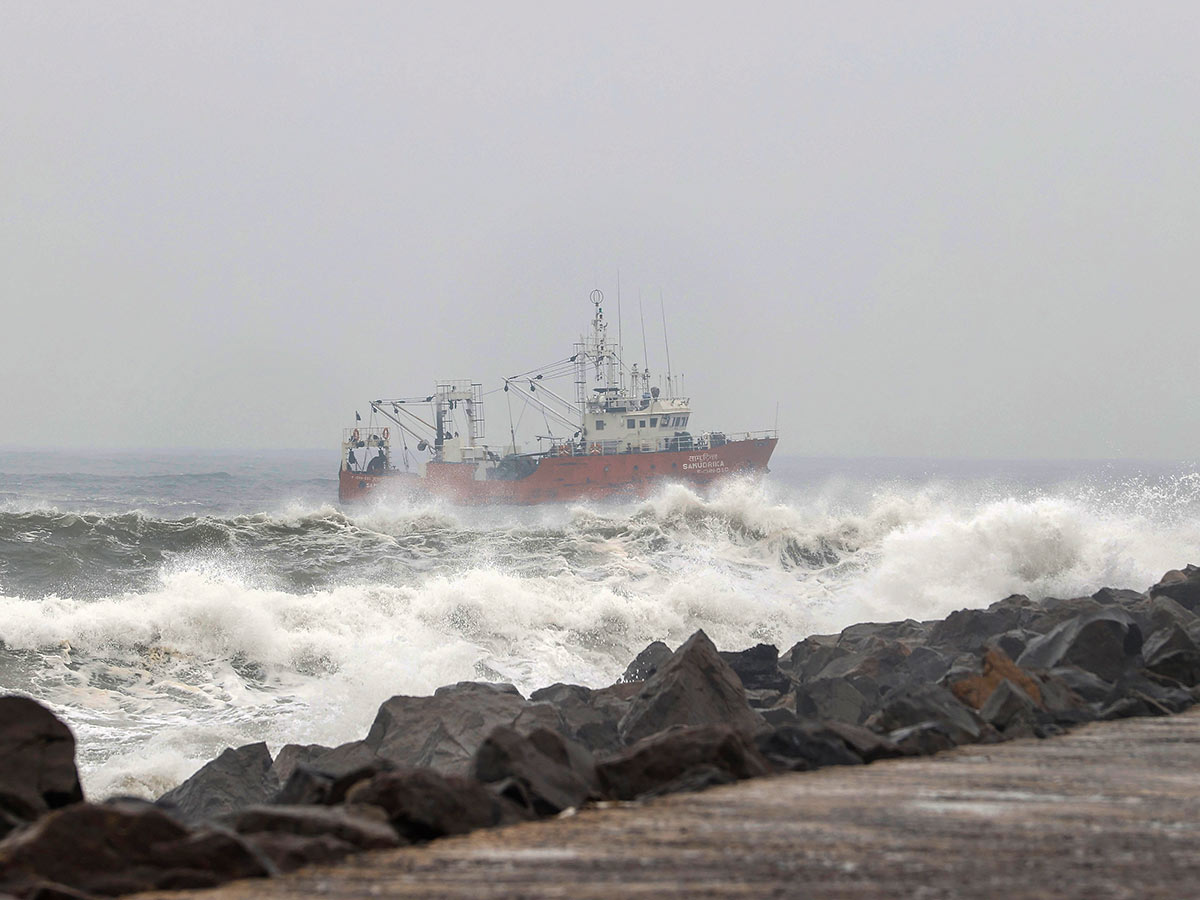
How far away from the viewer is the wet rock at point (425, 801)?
3561 mm

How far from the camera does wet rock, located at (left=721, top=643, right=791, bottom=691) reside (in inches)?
357

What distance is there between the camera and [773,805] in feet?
13.0

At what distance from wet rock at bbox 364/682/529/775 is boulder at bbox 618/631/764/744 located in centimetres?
91

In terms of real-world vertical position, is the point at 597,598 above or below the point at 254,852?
below

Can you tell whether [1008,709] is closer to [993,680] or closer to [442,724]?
[993,680]

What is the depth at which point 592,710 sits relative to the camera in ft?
25.5

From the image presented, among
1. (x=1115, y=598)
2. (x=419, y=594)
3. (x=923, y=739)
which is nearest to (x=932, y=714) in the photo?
(x=923, y=739)

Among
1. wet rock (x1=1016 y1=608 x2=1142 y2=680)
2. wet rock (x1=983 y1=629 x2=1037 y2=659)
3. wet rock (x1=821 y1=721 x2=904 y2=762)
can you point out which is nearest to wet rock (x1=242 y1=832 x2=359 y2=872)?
wet rock (x1=821 y1=721 x2=904 y2=762)

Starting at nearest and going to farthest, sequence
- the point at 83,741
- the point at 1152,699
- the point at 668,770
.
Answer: the point at 668,770
the point at 1152,699
the point at 83,741

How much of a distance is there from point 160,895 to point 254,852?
25cm

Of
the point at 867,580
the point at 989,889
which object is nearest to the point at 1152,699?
the point at 989,889

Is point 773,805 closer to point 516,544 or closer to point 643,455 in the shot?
point 516,544

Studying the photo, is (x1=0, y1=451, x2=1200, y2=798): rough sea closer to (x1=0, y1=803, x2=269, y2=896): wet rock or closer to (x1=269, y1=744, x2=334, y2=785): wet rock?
(x1=269, y1=744, x2=334, y2=785): wet rock

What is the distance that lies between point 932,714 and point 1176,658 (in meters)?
2.83
